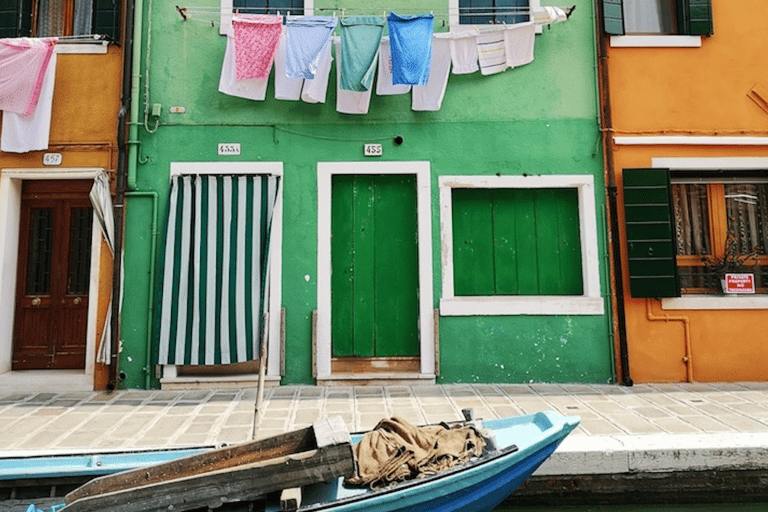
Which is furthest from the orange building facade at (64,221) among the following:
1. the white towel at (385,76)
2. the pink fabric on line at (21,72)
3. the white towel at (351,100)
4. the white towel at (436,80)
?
the white towel at (436,80)

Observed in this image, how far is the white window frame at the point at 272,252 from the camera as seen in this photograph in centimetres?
648

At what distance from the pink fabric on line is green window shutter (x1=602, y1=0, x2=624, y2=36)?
7266 mm

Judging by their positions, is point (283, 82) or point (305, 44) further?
point (283, 82)

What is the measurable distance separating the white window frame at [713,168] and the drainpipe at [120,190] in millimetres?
6881

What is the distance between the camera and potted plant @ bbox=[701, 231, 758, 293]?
681 centimetres

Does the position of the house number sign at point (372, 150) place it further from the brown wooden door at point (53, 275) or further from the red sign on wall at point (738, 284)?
the red sign on wall at point (738, 284)

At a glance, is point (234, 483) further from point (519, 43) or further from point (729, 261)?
point (729, 261)

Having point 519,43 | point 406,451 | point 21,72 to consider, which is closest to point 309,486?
point 406,451

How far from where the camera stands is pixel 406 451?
10.7 feet

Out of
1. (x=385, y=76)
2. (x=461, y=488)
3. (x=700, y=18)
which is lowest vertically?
(x=461, y=488)

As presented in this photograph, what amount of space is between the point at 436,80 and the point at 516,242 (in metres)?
2.39

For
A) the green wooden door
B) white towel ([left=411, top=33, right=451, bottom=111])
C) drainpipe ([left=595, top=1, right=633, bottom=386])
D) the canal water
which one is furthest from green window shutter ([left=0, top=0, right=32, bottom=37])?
the canal water

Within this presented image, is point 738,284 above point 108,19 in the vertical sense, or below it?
below

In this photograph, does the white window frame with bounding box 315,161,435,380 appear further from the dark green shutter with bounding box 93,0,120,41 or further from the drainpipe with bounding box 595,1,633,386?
the dark green shutter with bounding box 93,0,120,41
